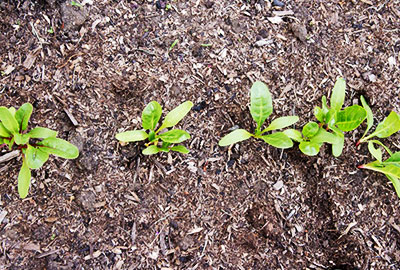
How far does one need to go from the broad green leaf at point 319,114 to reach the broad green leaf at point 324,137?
0.08m

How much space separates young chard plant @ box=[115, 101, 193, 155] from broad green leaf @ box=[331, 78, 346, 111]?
0.86m

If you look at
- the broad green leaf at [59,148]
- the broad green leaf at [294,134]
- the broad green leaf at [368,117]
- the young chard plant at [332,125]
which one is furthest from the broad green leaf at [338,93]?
the broad green leaf at [59,148]

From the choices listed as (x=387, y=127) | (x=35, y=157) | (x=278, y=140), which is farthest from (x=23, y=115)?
(x=387, y=127)

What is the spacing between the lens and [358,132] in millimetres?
2318

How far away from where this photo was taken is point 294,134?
2.13 m

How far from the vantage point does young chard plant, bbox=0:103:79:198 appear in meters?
1.81

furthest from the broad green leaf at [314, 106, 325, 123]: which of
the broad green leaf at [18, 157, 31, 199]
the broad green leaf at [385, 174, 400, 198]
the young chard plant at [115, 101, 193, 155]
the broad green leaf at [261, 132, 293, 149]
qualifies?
the broad green leaf at [18, 157, 31, 199]

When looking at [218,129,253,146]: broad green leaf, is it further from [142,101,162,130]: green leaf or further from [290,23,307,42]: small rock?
[290,23,307,42]: small rock

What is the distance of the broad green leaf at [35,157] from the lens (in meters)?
1.81

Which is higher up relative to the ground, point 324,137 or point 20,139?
point 20,139

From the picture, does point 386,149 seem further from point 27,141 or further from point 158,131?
point 27,141

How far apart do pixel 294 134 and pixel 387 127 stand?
22.8 inches

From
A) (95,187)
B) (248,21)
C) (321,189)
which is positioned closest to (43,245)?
(95,187)

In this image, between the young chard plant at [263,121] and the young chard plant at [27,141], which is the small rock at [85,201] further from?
the young chard plant at [263,121]
